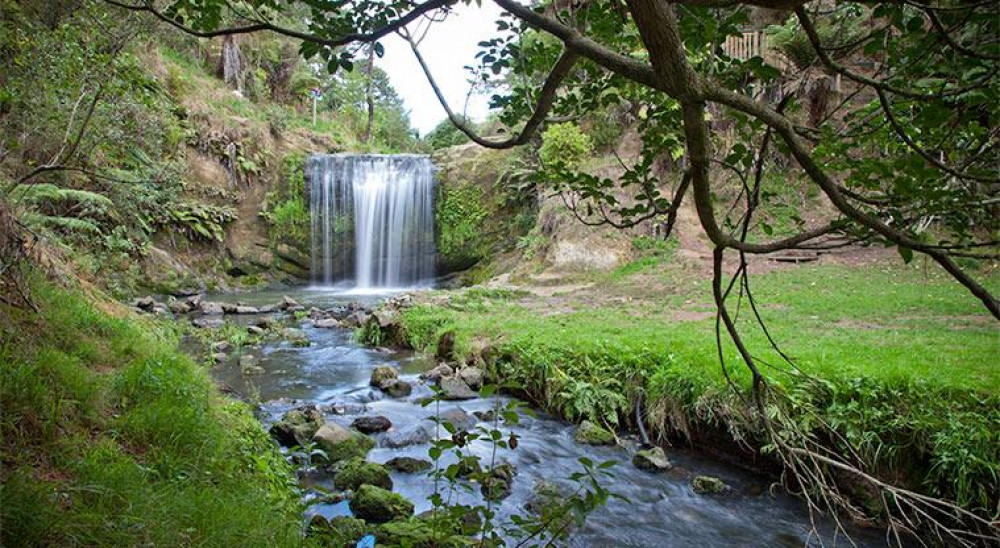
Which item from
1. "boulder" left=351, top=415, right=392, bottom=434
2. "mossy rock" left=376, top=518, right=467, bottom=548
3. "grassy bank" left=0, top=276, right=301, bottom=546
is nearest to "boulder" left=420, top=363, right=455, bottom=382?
"boulder" left=351, top=415, right=392, bottom=434

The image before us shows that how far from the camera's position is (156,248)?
16891 mm

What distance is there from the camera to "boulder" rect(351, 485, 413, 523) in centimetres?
436

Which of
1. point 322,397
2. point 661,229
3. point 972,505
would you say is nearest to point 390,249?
point 661,229

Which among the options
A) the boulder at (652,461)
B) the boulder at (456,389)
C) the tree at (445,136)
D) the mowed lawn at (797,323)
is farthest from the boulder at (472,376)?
the tree at (445,136)

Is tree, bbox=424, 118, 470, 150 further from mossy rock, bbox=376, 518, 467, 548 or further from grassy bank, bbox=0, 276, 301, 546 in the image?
mossy rock, bbox=376, 518, 467, 548

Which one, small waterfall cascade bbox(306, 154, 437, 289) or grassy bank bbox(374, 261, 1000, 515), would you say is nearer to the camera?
grassy bank bbox(374, 261, 1000, 515)

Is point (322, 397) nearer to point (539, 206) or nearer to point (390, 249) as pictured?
point (539, 206)

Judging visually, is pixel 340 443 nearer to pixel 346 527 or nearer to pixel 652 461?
pixel 346 527

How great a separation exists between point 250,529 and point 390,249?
18.9 meters

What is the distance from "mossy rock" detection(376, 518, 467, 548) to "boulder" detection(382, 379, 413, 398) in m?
3.99

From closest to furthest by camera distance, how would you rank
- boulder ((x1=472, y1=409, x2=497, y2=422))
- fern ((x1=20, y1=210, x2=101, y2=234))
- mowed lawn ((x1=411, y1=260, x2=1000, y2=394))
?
mowed lawn ((x1=411, y1=260, x2=1000, y2=394)) < fern ((x1=20, y1=210, x2=101, y2=234)) < boulder ((x1=472, y1=409, x2=497, y2=422))

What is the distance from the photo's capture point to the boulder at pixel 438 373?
328 inches

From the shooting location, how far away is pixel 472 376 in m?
8.12

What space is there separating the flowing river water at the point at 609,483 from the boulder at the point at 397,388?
0.11 metres
